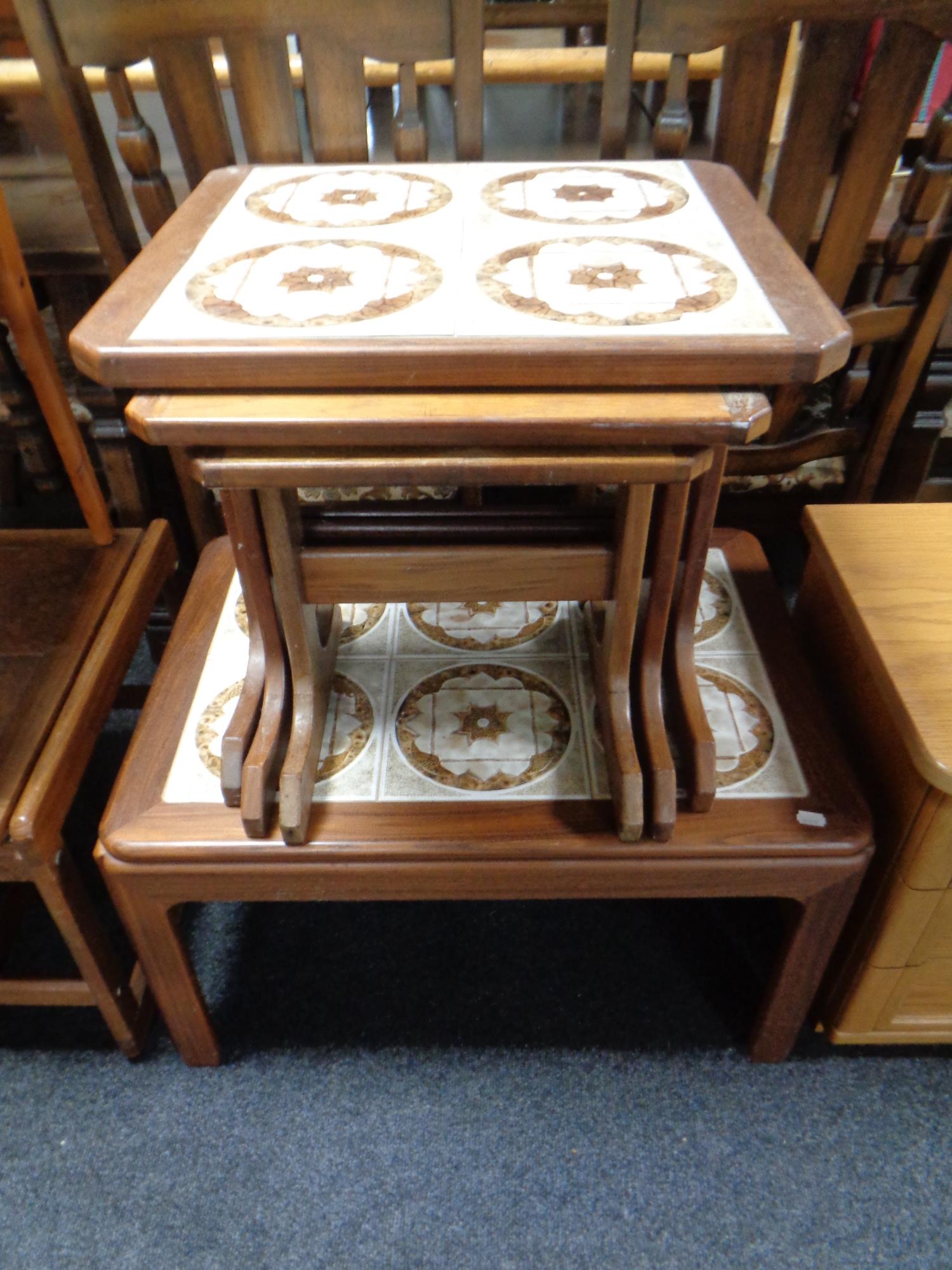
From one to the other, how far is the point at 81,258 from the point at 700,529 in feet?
3.07

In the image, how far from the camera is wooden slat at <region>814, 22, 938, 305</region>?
3.63 ft

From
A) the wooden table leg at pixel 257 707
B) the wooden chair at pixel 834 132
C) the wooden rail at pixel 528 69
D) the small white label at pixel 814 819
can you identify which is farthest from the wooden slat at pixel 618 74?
the small white label at pixel 814 819

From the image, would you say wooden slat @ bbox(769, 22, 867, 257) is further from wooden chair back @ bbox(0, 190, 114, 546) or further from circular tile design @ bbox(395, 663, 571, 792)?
wooden chair back @ bbox(0, 190, 114, 546)

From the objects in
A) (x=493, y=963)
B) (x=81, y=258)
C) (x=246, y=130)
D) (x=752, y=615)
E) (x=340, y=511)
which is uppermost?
(x=246, y=130)

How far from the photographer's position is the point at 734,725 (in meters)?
1.15

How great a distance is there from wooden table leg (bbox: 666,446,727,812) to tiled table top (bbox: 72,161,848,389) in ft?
0.61

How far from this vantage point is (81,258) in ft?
4.24

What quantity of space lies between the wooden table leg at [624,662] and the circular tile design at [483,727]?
8 centimetres

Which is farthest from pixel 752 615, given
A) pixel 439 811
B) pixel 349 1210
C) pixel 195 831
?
pixel 349 1210

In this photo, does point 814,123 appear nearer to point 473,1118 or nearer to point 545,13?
point 545,13

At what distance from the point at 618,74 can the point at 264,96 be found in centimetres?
43

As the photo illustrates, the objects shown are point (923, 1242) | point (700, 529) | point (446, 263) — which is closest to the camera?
point (446, 263)

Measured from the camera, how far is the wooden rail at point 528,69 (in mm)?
1333

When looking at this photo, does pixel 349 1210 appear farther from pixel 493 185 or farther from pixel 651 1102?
pixel 493 185
